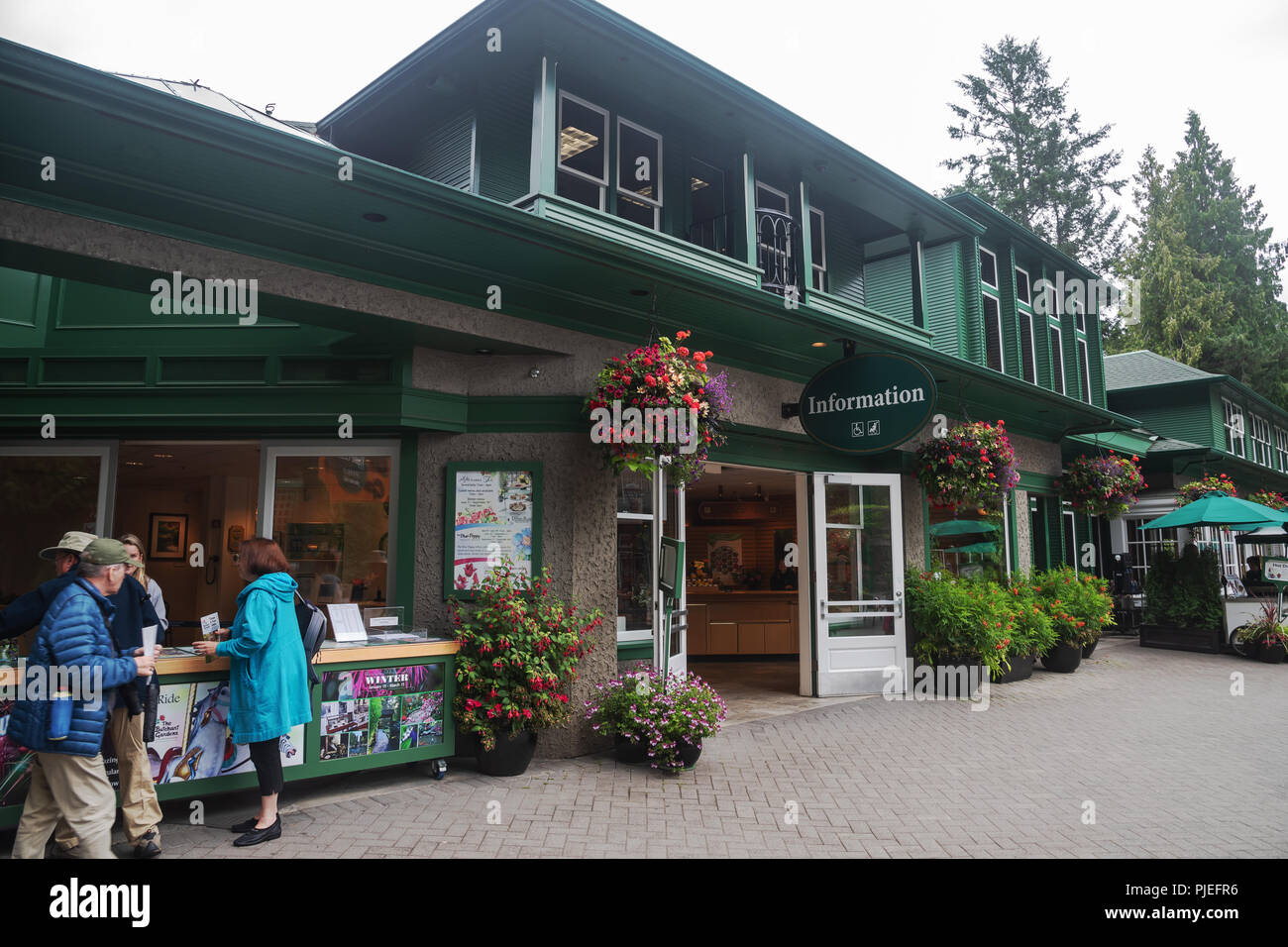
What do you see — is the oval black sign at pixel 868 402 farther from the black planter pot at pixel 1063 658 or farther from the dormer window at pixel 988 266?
the dormer window at pixel 988 266

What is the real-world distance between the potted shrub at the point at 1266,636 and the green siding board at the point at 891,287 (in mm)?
7796

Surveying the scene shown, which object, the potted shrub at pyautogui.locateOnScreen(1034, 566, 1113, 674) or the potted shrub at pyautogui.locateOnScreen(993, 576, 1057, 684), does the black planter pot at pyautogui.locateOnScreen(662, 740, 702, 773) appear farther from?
the potted shrub at pyautogui.locateOnScreen(1034, 566, 1113, 674)

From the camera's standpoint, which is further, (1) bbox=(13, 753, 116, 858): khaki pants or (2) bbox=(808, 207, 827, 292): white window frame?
(2) bbox=(808, 207, 827, 292): white window frame

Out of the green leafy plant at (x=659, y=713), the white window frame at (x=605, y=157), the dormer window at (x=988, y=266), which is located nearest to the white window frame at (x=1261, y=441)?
the dormer window at (x=988, y=266)

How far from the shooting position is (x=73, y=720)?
364 centimetres

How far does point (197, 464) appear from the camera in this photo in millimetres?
9367

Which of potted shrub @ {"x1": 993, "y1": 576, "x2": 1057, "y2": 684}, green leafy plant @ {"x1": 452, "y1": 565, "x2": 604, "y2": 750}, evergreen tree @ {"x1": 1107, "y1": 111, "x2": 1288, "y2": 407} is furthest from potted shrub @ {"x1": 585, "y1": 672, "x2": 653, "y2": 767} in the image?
evergreen tree @ {"x1": 1107, "y1": 111, "x2": 1288, "y2": 407}

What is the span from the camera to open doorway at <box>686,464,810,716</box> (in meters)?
9.81

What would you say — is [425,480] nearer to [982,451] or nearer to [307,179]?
[307,179]

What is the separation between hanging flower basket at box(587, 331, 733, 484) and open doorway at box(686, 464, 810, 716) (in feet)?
6.48

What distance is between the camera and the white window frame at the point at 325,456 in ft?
22.2
